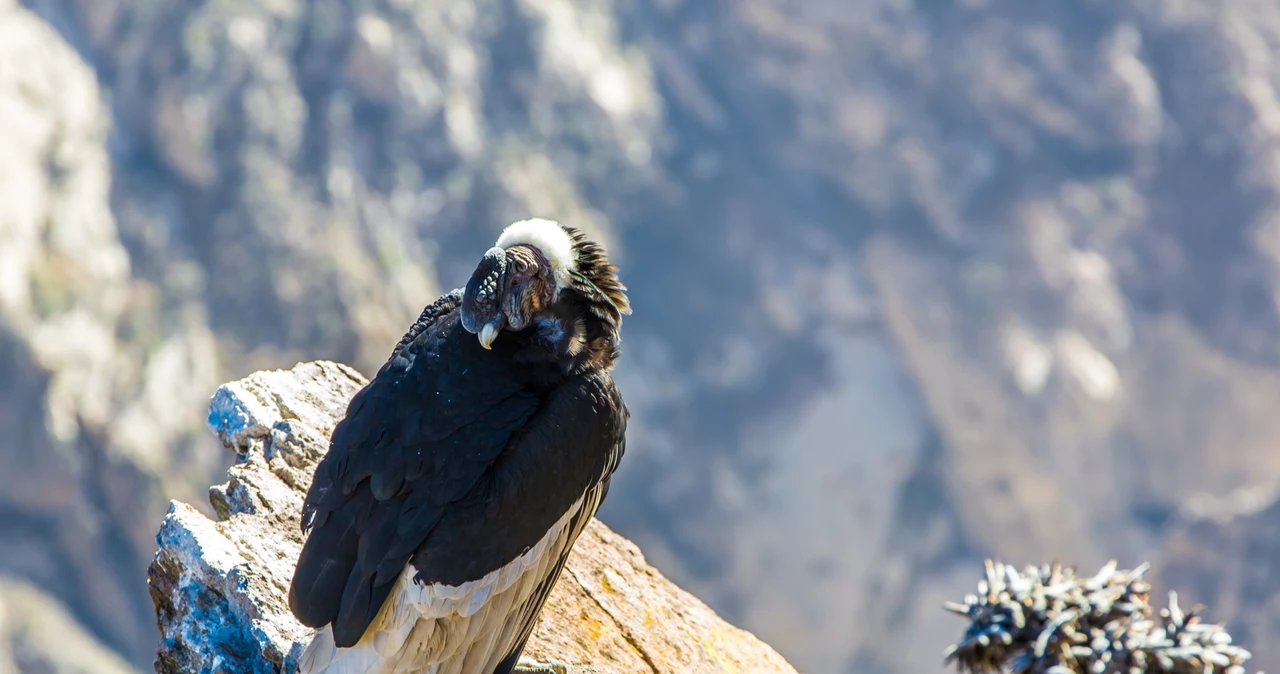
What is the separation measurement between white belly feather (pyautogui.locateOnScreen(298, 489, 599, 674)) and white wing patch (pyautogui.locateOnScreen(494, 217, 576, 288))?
4.15 feet

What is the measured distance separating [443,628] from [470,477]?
70 cm

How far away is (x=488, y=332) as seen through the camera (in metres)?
5.20

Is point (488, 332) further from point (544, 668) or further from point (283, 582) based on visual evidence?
point (544, 668)

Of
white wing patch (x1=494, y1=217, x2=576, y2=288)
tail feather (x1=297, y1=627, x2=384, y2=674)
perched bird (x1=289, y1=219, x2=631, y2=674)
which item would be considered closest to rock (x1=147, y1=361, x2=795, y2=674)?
tail feather (x1=297, y1=627, x2=384, y2=674)

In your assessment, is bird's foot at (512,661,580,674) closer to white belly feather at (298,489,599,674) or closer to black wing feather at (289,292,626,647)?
white belly feather at (298,489,599,674)

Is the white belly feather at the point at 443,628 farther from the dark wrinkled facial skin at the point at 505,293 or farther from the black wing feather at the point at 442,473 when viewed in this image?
the dark wrinkled facial skin at the point at 505,293

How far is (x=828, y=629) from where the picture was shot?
191ft

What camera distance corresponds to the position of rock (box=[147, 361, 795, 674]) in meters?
5.43

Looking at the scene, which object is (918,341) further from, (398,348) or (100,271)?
(398,348)

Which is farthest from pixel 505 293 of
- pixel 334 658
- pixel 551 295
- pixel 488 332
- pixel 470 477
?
pixel 334 658

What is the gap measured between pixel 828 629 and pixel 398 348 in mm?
55887

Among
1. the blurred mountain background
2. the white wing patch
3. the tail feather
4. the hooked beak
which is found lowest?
the tail feather

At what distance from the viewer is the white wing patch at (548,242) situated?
5.68 m

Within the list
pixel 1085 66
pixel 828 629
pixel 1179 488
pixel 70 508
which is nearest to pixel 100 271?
pixel 70 508
